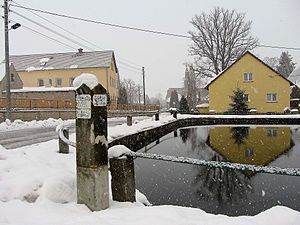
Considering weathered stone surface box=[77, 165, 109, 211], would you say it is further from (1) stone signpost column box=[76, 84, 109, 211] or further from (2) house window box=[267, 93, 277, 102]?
(2) house window box=[267, 93, 277, 102]

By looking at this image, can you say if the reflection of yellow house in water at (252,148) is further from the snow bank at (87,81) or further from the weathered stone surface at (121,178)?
the snow bank at (87,81)

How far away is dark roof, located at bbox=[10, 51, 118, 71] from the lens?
5072cm

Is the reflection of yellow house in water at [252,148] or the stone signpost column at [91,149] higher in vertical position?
the stone signpost column at [91,149]

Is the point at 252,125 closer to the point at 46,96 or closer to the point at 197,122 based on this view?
the point at 197,122

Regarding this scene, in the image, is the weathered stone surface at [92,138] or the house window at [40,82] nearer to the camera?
the weathered stone surface at [92,138]

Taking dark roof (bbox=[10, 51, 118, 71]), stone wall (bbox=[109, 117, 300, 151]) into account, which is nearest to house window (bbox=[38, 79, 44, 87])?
dark roof (bbox=[10, 51, 118, 71])

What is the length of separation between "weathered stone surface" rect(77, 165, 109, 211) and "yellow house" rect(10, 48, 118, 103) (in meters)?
45.9

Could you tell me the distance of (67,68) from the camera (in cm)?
5150

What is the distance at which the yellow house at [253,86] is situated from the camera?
36.9m

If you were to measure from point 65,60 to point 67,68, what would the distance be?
9.12 ft

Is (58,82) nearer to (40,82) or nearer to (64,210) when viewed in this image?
(40,82)

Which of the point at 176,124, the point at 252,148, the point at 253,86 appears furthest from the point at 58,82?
the point at 252,148

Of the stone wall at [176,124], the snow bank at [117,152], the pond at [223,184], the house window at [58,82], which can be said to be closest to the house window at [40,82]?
the house window at [58,82]

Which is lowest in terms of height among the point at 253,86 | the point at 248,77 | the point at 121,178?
the point at 121,178
